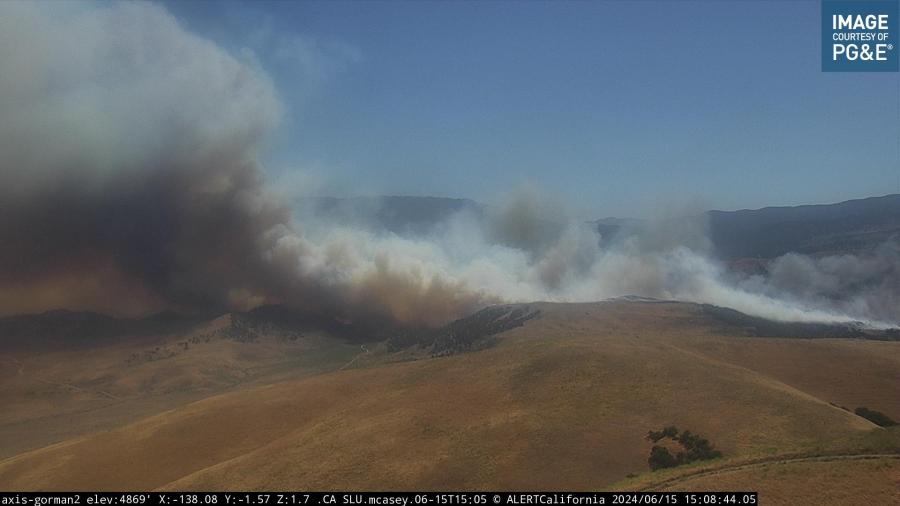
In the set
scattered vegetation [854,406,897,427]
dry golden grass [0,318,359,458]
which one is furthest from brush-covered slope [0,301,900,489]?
dry golden grass [0,318,359,458]

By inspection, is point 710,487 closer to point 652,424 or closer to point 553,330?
point 652,424

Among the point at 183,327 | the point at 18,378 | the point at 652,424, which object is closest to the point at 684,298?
the point at 652,424

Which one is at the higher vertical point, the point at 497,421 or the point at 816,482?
the point at 816,482

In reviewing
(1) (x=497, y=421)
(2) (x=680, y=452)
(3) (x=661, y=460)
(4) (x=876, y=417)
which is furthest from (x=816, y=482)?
(4) (x=876, y=417)

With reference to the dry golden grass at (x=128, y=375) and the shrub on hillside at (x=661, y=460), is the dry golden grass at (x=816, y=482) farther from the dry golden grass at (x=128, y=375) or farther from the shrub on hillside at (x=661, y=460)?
the dry golden grass at (x=128, y=375)

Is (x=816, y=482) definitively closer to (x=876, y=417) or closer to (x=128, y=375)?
(x=876, y=417)
